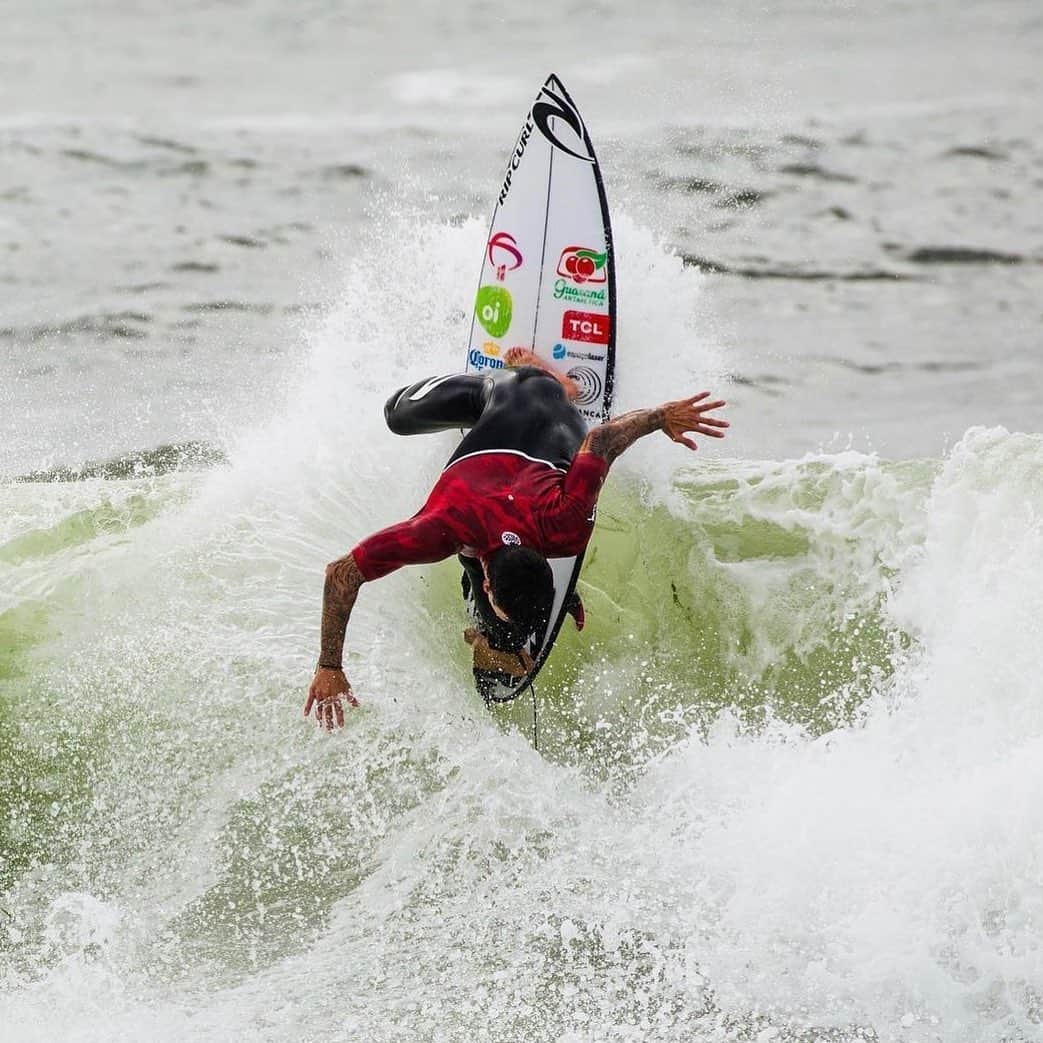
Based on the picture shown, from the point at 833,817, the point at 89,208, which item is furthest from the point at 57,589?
the point at 89,208

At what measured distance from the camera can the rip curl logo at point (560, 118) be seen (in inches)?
268

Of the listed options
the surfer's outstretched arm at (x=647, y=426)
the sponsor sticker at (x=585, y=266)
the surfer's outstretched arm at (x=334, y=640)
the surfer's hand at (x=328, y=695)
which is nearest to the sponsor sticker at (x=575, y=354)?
the sponsor sticker at (x=585, y=266)

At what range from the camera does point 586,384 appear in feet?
22.0

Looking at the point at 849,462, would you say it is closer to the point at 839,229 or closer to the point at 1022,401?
the point at 1022,401

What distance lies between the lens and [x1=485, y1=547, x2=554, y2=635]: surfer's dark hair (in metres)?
5.09

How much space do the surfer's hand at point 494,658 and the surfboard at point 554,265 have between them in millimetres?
1311

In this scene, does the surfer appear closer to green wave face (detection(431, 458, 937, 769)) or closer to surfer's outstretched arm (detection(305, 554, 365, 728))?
surfer's outstretched arm (detection(305, 554, 365, 728))

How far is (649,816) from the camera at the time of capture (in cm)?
582

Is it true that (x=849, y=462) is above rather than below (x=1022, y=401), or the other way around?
above

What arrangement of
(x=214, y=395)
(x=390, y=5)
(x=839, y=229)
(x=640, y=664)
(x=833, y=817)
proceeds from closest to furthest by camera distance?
(x=833, y=817), (x=640, y=664), (x=214, y=395), (x=839, y=229), (x=390, y=5)

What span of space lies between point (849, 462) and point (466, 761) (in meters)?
2.41

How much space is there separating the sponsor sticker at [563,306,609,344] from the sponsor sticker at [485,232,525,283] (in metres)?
0.35

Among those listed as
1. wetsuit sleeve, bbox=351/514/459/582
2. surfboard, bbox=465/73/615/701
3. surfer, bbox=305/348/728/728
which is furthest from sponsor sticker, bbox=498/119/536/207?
wetsuit sleeve, bbox=351/514/459/582

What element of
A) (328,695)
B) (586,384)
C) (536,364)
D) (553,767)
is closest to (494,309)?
(536,364)
